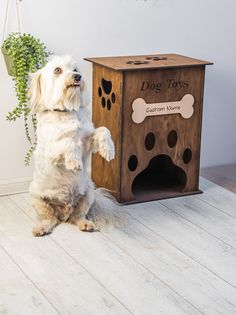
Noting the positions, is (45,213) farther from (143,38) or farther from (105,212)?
(143,38)

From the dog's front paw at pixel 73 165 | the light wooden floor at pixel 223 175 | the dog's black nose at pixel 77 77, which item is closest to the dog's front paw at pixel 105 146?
the dog's front paw at pixel 73 165

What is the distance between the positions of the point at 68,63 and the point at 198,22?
1.09m

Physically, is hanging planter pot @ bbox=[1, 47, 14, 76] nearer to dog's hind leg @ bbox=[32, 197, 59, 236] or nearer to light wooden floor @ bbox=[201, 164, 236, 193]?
dog's hind leg @ bbox=[32, 197, 59, 236]

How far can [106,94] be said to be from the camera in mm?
2939

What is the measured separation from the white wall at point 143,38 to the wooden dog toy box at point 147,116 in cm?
13

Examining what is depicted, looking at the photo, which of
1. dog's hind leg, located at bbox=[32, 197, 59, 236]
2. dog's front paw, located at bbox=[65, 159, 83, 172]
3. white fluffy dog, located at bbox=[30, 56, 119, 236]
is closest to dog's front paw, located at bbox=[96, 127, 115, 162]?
white fluffy dog, located at bbox=[30, 56, 119, 236]

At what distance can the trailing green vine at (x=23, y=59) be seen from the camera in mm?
2727

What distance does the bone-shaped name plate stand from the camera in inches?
112

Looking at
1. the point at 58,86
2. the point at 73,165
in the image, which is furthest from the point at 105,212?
the point at 58,86

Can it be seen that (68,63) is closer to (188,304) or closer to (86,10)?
(86,10)

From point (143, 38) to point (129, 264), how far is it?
1348 millimetres

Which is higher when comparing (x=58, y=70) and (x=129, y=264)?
(x=58, y=70)

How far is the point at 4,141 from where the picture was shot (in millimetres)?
2994

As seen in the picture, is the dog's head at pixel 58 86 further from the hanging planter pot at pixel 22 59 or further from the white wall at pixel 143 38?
the white wall at pixel 143 38
